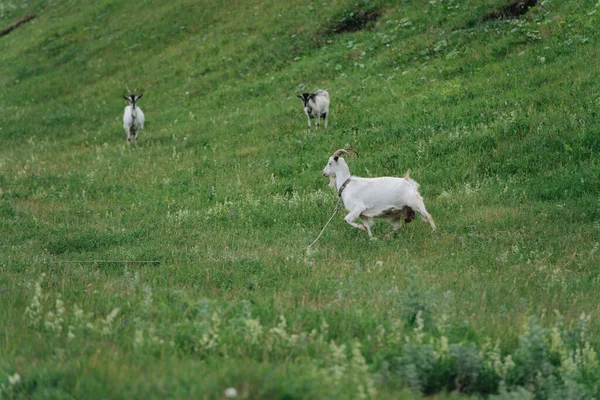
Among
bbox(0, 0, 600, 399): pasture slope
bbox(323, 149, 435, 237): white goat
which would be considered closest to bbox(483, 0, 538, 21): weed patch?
bbox(0, 0, 600, 399): pasture slope

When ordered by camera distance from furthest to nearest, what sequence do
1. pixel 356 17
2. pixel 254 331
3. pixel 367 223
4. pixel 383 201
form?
pixel 356 17 < pixel 367 223 < pixel 383 201 < pixel 254 331

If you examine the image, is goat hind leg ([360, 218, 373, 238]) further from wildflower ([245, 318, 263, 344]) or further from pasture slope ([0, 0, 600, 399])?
wildflower ([245, 318, 263, 344])

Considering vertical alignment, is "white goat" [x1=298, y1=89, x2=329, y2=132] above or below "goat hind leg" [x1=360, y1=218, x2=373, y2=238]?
above

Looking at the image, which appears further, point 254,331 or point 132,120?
point 132,120

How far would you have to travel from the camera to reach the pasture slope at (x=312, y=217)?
579 centimetres

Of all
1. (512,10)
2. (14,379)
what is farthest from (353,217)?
(512,10)

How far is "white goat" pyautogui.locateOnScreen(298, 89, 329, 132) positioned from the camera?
2170cm

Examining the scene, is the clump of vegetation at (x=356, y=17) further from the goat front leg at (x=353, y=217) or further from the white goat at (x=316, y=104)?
the goat front leg at (x=353, y=217)

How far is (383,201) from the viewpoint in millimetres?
12422

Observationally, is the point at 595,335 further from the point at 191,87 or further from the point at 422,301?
the point at 191,87

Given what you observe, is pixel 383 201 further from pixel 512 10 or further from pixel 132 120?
pixel 512 10

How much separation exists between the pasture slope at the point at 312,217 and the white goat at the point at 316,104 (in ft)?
2.69

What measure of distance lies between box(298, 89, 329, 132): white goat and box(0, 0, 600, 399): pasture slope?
82cm

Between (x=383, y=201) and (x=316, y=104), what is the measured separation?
979 centimetres
